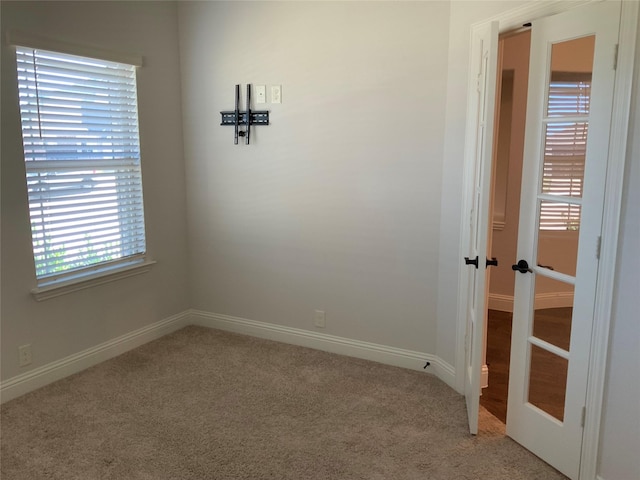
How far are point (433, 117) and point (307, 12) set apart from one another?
1129mm

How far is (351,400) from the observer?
10.0 feet

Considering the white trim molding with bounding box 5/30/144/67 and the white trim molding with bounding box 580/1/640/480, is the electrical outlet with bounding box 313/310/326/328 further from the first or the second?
the white trim molding with bounding box 5/30/144/67

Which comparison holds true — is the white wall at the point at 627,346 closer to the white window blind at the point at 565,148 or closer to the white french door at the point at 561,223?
the white french door at the point at 561,223

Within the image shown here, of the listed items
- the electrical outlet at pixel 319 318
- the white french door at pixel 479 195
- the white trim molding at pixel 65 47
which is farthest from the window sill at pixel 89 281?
the white french door at pixel 479 195

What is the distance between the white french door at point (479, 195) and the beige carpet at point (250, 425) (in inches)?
11.2

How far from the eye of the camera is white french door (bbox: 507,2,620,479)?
2.12 metres

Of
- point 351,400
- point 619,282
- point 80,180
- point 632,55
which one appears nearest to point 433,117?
point 632,55

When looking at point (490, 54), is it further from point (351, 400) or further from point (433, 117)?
point (351, 400)

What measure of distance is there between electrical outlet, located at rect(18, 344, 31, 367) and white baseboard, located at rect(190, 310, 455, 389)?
139 cm

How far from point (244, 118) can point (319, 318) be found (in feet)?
5.06

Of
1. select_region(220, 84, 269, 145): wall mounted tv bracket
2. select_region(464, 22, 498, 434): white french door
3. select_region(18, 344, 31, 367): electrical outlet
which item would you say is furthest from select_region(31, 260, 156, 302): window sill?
select_region(464, 22, 498, 434): white french door

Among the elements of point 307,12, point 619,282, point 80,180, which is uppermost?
point 307,12

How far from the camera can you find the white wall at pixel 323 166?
127 inches

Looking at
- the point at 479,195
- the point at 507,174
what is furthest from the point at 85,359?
the point at 507,174
